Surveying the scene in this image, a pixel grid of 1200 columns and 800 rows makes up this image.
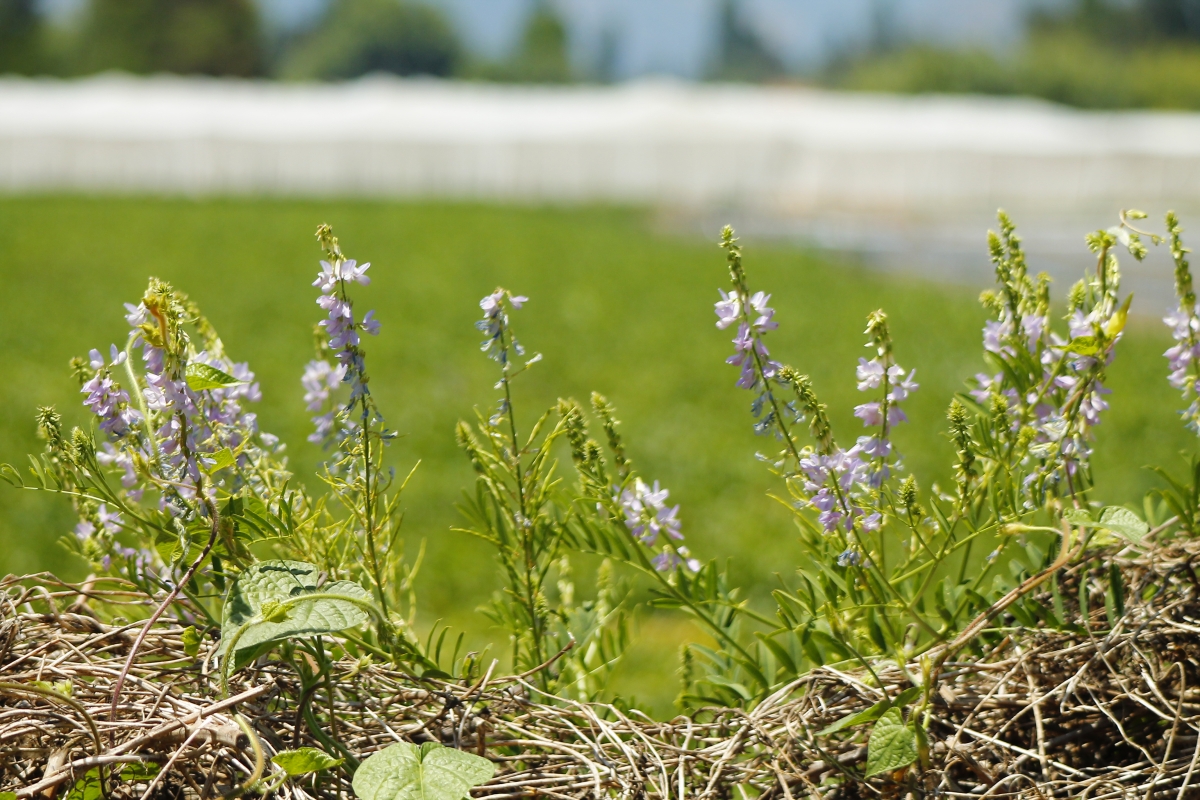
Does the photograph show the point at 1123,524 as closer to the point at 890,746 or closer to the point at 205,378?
the point at 890,746

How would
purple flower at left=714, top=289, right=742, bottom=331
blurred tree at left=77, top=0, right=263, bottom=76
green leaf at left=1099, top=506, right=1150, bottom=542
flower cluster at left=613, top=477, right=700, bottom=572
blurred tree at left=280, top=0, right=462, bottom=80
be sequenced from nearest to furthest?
green leaf at left=1099, top=506, right=1150, bottom=542, purple flower at left=714, top=289, right=742, bottom=331, flower cluster at left=613, top=477, right=700, bottom=572, blurred tree at left=77, top=0, right=263, bottom=76, blurred tree at left=280, top=0, right=462, bottom=80

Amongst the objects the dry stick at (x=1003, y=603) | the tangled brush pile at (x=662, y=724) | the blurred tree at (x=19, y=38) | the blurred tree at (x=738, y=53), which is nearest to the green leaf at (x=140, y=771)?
the tangled brush pile at (x=662, y=724)

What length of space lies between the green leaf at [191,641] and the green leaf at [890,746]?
59 cm

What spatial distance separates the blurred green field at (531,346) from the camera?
410cm

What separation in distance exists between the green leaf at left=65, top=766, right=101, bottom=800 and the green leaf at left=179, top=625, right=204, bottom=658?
0.39 feet

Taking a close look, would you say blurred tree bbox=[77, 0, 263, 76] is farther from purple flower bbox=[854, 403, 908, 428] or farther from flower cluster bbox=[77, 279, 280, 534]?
purple flower bbox=[854, 403, 908, 428]

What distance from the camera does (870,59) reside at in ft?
287

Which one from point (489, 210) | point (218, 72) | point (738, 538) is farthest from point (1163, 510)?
point (218, 72)

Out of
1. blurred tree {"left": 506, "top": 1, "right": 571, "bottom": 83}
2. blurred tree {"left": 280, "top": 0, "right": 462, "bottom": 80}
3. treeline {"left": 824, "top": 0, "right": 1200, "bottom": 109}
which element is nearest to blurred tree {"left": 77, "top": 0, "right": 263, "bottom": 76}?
blurred tree {"left": 506, "top": 1, "right": 571, "bottom": 83}

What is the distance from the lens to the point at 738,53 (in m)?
110

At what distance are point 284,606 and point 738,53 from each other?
11579 cm

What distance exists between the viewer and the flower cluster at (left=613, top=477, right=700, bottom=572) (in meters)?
1.18

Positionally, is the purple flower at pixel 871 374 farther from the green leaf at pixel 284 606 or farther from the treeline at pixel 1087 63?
the treeline at pixel 1087 63

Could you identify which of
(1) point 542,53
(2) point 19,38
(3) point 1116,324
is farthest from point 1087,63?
(3) point 1116,324
